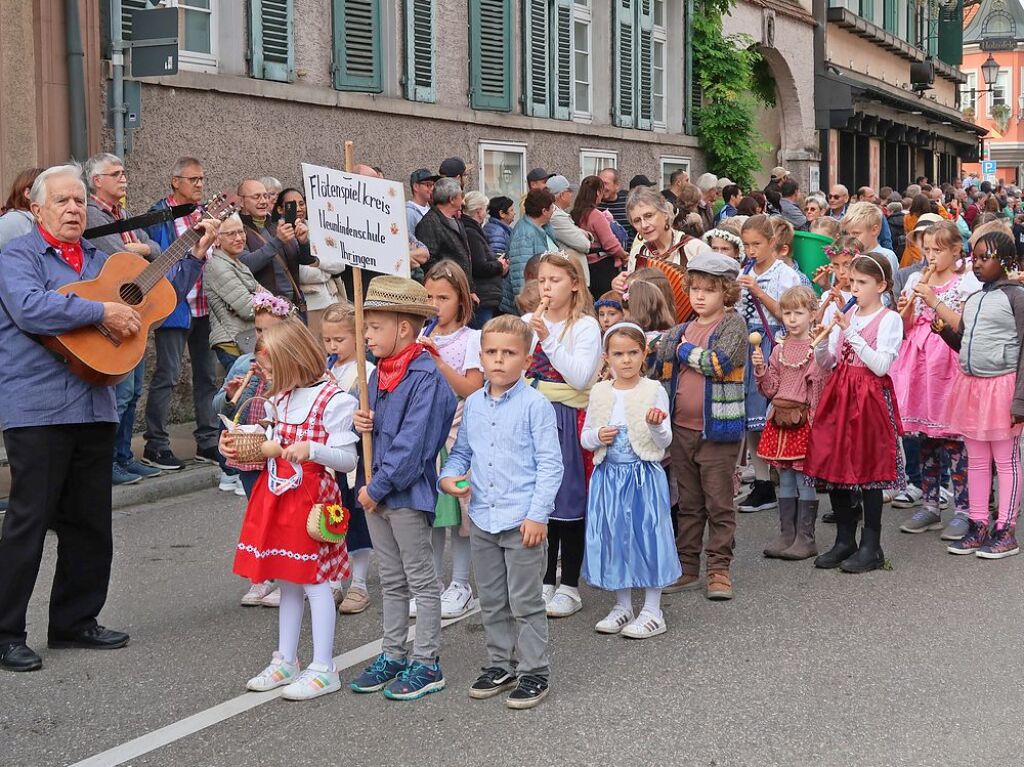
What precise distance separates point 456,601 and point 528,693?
1.48 m

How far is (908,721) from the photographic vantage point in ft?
16.1

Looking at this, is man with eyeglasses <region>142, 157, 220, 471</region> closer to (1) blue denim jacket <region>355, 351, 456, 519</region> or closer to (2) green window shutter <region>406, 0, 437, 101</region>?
(1) blue denim jacket <region>355, 351, 456, 519</region>

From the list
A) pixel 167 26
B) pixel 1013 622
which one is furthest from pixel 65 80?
pixel 1013 622

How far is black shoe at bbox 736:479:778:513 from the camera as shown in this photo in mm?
8836

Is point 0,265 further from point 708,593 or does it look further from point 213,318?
point 213,318

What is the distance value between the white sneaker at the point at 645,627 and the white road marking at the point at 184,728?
1126 millimetres

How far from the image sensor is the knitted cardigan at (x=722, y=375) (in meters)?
6.63

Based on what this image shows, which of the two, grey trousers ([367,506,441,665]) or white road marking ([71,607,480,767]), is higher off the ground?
grey trousers ([367,506,441,665])

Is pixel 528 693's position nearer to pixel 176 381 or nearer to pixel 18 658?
pixel 18 658

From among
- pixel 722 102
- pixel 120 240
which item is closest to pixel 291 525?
pixel 120 240

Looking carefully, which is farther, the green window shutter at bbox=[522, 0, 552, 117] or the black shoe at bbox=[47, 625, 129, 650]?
the green window shutter at bbox=[522, 0, 552, 117]

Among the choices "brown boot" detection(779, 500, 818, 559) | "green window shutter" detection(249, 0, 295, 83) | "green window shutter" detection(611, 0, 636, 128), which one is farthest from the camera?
"green window shutter" detection(611, 0, 636, 128)

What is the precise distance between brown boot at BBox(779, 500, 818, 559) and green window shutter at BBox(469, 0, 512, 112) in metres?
9.75

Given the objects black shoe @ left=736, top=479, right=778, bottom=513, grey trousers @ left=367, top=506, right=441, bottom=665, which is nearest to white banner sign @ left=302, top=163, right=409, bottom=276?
grey trousers @ left=367, top=506, right=441, bottom=665
